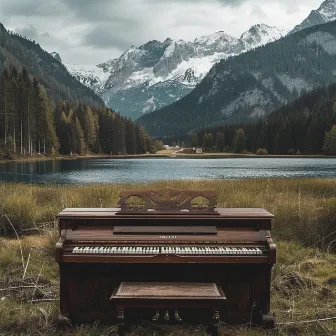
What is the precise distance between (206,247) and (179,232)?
0.40 metres

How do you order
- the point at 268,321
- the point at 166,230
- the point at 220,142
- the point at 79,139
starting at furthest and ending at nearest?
the point at 220,142 < the point at 79,139 < the point at 268,321 < the point at 166,230

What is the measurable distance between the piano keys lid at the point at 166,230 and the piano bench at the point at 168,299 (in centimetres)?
69

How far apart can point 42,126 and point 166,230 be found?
73067 millimetres

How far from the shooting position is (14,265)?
765 cm

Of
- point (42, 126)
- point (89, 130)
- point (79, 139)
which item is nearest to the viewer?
point (42, 126)

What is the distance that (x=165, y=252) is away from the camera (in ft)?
16.5

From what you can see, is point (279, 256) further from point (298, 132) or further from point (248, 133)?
point (248, 133)

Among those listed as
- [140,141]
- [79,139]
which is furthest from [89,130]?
[140,141]

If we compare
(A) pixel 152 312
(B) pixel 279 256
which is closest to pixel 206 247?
(A) pixel 152 312

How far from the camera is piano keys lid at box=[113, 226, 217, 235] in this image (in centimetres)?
526

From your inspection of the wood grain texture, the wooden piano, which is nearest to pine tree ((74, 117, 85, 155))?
the wooden piano

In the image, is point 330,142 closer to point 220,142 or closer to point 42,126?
point 220,142

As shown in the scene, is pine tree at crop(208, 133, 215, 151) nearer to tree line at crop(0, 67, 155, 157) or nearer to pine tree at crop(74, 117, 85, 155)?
tree line at crop(0, 67, 155, 157)

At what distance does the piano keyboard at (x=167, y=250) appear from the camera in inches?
198
